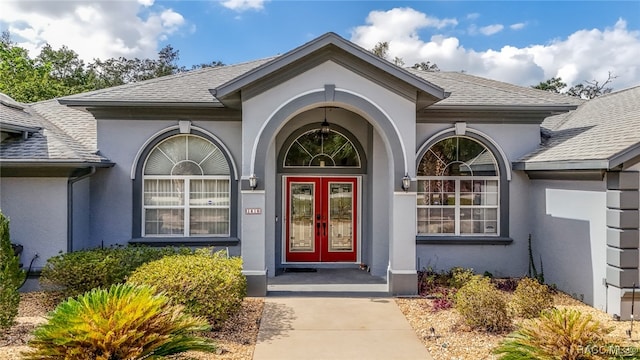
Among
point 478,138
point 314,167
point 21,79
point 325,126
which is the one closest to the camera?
point 478,138

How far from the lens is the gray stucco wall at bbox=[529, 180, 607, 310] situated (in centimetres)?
796

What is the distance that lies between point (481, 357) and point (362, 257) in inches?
221

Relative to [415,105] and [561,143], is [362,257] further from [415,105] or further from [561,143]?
[561,143]

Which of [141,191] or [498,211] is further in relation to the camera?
[498,211]

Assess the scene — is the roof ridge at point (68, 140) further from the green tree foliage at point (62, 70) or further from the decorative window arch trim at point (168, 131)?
the green tree foliage at point (62, 70)

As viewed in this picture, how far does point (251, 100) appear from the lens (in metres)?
8.77

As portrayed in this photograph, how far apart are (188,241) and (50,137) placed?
4136 mm

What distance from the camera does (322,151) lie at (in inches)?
439

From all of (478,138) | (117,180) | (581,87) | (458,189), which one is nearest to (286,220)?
(117,180)

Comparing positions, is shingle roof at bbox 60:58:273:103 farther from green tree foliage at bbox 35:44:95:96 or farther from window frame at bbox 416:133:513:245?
green tree foliage at bbox 35:44:95:96

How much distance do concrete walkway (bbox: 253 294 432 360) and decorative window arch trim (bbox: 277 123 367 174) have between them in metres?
3.73

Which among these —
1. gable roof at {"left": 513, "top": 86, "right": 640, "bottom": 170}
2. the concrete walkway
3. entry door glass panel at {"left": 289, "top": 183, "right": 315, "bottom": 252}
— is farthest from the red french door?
gable roof at {"left": 513, "top": 86, "right": 640, "bottom": 170}

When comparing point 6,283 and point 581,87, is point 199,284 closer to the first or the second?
point 6,283

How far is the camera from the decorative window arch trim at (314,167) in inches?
429
